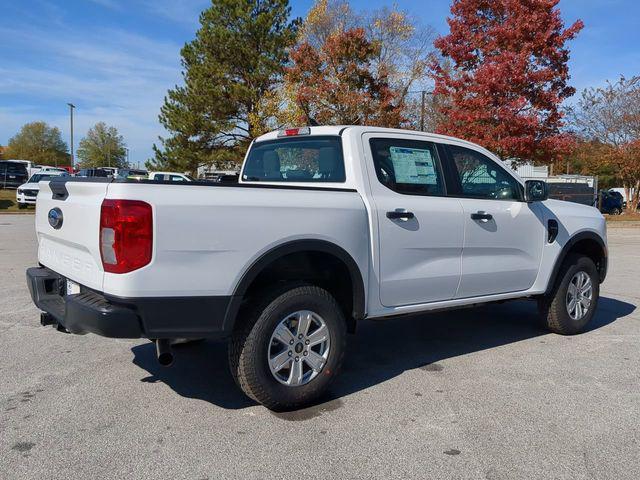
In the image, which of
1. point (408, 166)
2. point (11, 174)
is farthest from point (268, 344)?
point (11, 174)

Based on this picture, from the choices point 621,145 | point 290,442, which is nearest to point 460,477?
point 290,442

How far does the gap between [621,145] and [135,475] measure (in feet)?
110

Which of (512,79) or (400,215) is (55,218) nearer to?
(400,215)

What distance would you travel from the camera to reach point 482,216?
16.1ft

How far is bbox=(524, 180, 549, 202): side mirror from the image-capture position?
17.2 ft

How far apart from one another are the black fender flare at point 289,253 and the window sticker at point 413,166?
89cm

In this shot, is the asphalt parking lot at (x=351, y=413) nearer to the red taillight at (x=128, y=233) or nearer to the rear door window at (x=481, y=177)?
the red taillight at (x=128, y=233)

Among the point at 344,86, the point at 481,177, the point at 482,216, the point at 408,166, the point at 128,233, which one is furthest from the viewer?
the point at 344,86

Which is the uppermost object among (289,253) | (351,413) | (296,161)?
(296,161)

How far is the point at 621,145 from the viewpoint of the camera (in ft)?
102

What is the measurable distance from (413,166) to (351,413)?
6.62 feet

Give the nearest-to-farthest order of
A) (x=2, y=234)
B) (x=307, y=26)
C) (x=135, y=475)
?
1. (x=135, y=475)
2. (x=2, y=234)
3. (x=307, y=26)

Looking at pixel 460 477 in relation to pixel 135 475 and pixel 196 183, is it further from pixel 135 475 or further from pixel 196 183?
pixel 196 183

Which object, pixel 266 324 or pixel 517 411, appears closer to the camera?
pixel 266 324
